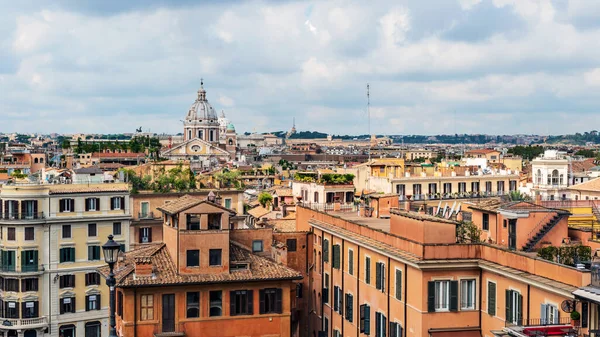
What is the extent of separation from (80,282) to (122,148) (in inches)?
4873

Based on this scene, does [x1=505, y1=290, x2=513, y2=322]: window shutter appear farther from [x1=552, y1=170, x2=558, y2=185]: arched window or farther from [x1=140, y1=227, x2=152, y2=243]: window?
[x1=552, y1=170, x2=558, y2=185]: arched window

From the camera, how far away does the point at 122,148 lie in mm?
168625

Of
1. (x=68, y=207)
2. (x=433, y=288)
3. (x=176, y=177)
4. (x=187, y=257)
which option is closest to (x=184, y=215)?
(x=187, y=257)

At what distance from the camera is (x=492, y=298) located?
2691 centimetres

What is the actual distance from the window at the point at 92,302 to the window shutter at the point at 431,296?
24633 mm

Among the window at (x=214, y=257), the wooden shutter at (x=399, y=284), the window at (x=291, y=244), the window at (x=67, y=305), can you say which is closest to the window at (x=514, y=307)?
the wooden shutter at (x=399, y=284)

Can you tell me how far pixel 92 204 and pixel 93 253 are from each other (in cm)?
252

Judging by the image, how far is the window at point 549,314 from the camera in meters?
23.0

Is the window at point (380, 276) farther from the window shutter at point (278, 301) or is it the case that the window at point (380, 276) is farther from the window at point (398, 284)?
the window shutter at point (278, 301)

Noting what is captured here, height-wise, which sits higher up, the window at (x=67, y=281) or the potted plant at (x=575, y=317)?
the potted plant at (x=575, y=317)

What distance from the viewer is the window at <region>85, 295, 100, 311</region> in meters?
47.5

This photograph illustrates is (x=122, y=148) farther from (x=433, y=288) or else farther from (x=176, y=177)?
(x=433, y=288)

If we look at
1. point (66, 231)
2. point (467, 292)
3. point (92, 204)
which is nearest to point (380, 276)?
point (467, 292)

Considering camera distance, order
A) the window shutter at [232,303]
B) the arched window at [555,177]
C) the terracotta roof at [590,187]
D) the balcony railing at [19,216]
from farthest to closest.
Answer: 1. the arched window at [555,177]
2. the terracotta roof at [590,187]
3. the balcony railing at [19,216]
4. the window shutter at [232,303]
